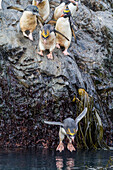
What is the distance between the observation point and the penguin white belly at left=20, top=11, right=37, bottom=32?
21.6 ft

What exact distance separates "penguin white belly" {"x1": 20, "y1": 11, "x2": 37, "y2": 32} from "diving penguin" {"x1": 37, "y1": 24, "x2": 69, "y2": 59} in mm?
402

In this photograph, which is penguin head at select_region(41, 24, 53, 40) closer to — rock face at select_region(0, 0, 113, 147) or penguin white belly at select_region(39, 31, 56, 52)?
penguin white belly at select_region(39, 31, 56, 52)

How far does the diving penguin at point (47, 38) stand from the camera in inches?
243

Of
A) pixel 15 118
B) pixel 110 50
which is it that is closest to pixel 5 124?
pixel 15 118

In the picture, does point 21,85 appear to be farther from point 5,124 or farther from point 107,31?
point 107,31

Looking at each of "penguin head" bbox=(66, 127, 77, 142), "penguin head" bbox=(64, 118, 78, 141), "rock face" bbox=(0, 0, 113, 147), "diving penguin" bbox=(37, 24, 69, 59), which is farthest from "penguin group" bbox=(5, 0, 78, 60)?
"penguin head" bbox=(66, 127, 77, 142)

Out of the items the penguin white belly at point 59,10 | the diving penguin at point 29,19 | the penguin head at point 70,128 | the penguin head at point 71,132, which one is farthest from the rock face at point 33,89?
the penguin head at point 71,132

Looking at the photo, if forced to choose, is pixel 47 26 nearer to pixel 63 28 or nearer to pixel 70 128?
pixel 63 28

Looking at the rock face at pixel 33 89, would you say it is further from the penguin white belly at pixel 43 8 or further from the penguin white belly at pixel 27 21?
the penguin white belly at pixel 43 8

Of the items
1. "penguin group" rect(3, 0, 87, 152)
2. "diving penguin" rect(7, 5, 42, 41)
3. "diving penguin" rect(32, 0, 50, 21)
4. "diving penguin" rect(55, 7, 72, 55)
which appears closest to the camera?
"penguin group" rect(3, 0, 87, 152)

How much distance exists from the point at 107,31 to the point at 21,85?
4.33 metres

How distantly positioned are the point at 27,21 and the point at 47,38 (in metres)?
0.79

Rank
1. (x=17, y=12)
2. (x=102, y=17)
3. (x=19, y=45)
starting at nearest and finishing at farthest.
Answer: (x=19, y=45) → (x=17, y=12) → (x=102, y=17)

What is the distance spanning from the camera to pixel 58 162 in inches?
154
